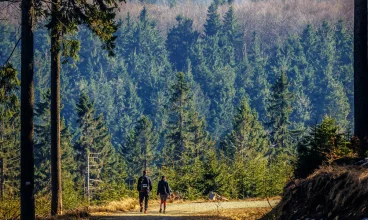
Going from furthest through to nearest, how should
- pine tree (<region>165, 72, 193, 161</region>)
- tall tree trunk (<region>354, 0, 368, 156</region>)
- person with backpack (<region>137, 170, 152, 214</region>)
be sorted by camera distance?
1. pine tree (<region>165, 72, 193, 161</region>)
2. person with backpack (<region>137, 170, 152, 214</region>)
3. tall tree trunk (<region>354, 0, 368, 156</region>)

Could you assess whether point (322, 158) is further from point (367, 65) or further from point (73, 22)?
point (73, 22)

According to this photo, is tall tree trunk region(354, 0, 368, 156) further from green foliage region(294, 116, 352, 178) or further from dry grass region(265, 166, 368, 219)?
dry grass region(265, 166, 368, 219)

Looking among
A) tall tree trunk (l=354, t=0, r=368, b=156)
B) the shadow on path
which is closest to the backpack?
the shadow on path

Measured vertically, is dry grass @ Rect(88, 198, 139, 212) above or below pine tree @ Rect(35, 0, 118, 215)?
below

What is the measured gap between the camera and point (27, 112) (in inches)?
647

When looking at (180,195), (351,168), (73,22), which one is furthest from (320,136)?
(180,195)

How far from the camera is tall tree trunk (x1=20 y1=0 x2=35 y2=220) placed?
16.4 meters

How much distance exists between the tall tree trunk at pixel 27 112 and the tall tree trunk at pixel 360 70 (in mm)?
9443

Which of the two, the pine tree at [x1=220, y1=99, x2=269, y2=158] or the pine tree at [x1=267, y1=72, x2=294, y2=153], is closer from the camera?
the pine tree at [x1=220, y1=99, x2=269, y2=158]

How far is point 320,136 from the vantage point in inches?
706

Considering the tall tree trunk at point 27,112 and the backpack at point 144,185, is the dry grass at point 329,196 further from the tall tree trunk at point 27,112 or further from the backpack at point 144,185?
the backpack at point 144,185

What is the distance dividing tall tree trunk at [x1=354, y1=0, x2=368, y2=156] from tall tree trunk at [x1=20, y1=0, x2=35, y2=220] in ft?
31.0

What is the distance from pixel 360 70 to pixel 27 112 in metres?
9.92

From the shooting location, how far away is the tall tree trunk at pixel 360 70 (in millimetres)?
19156
